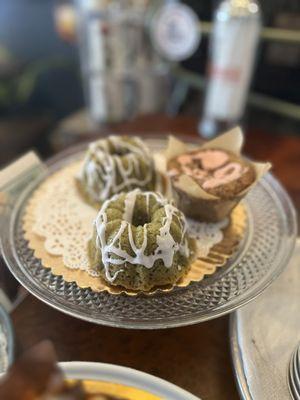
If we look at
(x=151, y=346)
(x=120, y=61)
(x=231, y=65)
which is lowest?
Result: (x=151, y=346)

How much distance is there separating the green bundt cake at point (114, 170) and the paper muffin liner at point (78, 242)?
1.8 inches

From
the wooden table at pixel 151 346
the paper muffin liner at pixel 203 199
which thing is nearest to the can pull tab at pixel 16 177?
the wooden table at pixel 151 346

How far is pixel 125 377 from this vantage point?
599 mm

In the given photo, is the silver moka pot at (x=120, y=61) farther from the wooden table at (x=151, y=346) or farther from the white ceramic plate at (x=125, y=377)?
the white ceramic plate at (x=125, y=377)

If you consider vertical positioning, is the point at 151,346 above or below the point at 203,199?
below

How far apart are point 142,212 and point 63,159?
0.45 meters

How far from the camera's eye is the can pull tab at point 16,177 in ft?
3.11

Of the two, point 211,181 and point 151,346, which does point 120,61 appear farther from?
point 151,346

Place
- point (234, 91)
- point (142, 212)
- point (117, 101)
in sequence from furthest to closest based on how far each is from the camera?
1. point (117, 101)
2. point (234, 91)
3. point (142, 212)

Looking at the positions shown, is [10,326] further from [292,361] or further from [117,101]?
[117,101]

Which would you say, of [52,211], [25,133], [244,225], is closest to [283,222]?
[244,225]

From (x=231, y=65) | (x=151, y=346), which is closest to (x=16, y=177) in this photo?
(x=151, y=346)

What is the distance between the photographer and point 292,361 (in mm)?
658

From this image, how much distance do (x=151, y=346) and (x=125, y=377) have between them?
0.14m
